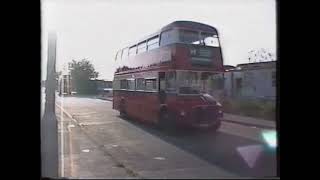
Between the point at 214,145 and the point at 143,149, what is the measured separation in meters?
1.12

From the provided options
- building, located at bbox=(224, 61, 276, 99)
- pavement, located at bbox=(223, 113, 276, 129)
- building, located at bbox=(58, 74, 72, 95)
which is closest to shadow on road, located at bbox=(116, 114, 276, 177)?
pavement, located at bbox=(223, 113, 276, 129)

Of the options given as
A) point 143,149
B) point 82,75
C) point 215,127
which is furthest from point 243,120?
point 82,75

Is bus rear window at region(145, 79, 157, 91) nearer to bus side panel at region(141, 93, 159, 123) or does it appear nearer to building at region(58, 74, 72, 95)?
bus side panel at region(141, 93, 159, 123)

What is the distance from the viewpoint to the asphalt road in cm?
537

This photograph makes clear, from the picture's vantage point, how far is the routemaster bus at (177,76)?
6406mm

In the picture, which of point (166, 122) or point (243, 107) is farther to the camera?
point (166, 122)

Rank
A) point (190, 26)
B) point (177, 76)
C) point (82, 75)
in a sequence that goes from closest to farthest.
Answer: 1. point (82, 75)
2. point (190, 26)
3. point (177, 76)

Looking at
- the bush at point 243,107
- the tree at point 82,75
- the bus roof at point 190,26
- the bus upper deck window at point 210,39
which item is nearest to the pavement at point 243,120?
the bush at point 243,107

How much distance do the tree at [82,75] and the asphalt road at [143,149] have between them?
19cm

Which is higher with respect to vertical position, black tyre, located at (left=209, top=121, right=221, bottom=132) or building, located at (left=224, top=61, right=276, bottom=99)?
building, located at (left=224, top=61, right=276, bottom=99)

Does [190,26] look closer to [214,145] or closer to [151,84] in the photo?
[151,84]

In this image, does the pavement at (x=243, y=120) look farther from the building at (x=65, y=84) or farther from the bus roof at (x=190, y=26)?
the building at (x=65, y=84)

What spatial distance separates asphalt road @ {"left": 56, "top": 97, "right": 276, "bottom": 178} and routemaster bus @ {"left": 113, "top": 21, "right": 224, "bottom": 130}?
231mm

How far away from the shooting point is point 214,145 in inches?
255
